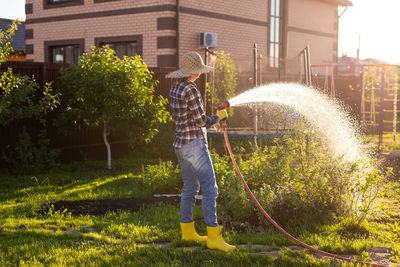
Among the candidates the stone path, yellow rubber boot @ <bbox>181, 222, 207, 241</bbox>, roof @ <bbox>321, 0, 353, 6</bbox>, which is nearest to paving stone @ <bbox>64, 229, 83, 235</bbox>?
the stone path

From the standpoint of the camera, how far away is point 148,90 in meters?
9.98

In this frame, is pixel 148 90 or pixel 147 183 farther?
pixel 148 90

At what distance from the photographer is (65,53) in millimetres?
17797

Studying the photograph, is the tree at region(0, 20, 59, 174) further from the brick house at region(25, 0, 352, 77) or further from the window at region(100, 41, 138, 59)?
the window at region(100, 41, 138, 59)

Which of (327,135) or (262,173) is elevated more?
(327,135)

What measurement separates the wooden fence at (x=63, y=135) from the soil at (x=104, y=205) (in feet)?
10.8

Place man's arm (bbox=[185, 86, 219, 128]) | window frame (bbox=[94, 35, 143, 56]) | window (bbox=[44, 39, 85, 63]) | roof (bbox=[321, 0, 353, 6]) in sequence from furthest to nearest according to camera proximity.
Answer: roof (bbox=[321, 0, 353, 6])
window (bbox=[44, 39, 85, 63])
window frame (bbox=[94, 35, 143, 56])
man's arm (bbox=[185, 86, 219, 128])

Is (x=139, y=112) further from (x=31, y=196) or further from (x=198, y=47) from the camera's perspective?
(x=198, y=47)

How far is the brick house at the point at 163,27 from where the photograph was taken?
14930 mm

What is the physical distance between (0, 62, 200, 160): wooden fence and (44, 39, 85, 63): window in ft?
18.9

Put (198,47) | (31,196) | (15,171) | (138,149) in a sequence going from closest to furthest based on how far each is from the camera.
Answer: (31,196) < (15,171) < (138,149) < (198,47)

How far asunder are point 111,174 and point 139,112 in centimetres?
137

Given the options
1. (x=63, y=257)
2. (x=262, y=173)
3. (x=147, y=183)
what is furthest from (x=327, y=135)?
(x=63, y=257)

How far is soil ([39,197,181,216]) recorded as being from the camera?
255 inches
